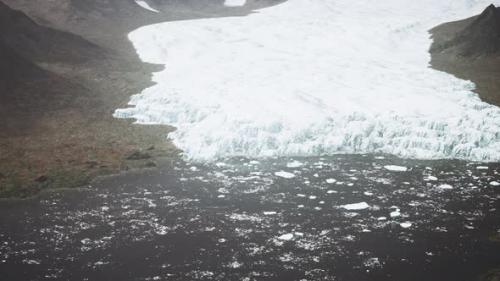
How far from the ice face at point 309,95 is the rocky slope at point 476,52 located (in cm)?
172

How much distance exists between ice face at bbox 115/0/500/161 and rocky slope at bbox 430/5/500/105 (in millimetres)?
1722

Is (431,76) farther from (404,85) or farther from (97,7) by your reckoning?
(97,7)

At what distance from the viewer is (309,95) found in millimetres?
32844

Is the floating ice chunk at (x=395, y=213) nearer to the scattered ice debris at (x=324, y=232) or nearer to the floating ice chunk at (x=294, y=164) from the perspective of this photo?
the scattered ice debris at (x=324, y=232)

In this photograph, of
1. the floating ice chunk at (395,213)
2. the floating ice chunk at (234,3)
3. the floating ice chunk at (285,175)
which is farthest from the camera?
the floating ice chunk at (234,3)

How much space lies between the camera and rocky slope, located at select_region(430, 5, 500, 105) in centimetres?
3769

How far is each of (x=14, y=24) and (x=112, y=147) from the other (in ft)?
81.7

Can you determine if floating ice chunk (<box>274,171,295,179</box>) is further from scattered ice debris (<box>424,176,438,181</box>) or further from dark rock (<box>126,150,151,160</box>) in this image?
dark rock (<box>126,150,151,160</box>)

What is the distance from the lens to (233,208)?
60.6 ft

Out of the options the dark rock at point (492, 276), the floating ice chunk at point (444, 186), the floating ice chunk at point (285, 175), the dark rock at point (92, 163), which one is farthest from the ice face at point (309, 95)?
the dark rock at point (492, 276)

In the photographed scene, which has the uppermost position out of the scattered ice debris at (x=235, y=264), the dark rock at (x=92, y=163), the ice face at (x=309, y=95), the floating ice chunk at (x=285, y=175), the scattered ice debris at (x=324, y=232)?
the ice face at (x=309, y=95)

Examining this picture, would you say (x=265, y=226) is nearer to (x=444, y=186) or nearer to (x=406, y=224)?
(x=406, y=224)

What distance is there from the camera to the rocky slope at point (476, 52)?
124ft

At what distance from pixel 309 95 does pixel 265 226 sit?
17712 millimetres
